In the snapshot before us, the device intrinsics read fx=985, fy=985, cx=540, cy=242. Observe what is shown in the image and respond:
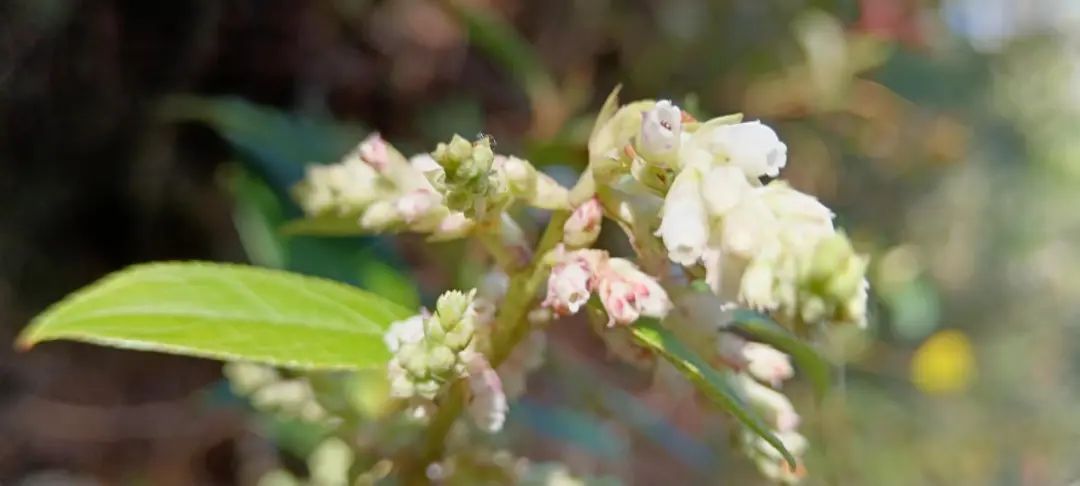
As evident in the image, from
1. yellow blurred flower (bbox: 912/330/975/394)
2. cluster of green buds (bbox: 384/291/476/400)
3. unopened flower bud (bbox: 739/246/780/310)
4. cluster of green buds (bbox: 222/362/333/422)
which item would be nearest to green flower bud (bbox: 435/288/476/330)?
cluster of green buds (bbox: 384/291/476/400)

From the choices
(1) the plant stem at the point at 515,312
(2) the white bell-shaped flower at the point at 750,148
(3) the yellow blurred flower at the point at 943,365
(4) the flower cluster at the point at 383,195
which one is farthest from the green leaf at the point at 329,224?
(3) the yellow blurred flower at the point at 943,365

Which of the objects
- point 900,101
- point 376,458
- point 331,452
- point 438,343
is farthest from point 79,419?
point 900,101

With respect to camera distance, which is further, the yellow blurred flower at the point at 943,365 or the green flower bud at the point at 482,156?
the yellow blurred flower at the point at 943,365

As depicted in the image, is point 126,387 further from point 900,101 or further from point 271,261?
point 900,101

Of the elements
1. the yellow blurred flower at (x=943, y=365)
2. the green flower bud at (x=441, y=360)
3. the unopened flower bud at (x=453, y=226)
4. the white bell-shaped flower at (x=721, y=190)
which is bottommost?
the yellow blurred flower at (x=943, y=365)

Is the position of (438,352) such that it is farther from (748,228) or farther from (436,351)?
(748,228)

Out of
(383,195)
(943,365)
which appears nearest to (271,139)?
(383,195)

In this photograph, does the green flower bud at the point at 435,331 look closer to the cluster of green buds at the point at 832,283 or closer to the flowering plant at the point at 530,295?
the flowering plant at the point at 530,295
